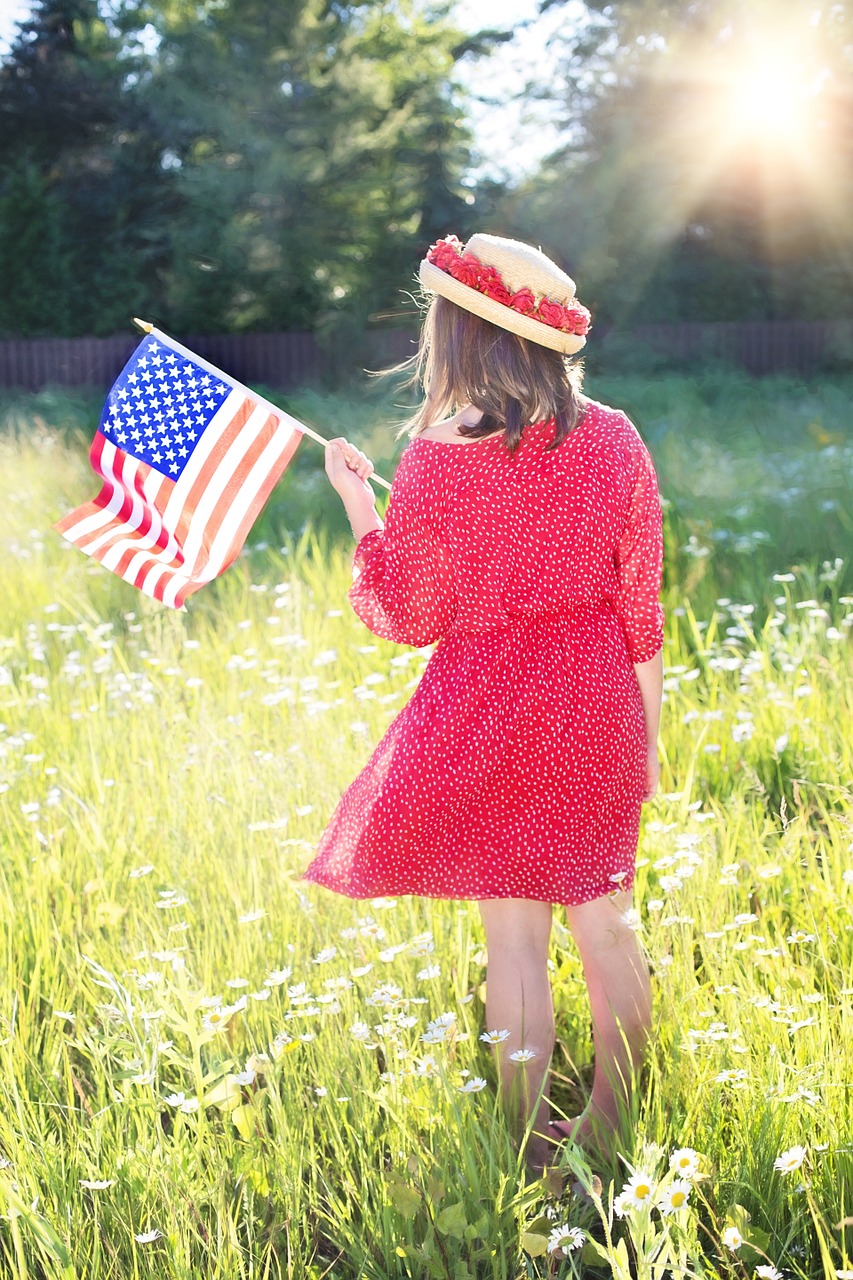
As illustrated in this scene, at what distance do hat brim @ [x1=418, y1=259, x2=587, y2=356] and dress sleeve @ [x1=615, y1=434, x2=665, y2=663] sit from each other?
26 centimetres

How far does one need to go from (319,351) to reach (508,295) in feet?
75.1

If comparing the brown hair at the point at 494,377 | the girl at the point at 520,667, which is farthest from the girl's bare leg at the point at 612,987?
the brown hair at the point at 494,377

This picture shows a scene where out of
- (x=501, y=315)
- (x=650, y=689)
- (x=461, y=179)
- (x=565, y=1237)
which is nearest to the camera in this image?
(x=565, y=1237)

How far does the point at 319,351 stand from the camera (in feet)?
80.6

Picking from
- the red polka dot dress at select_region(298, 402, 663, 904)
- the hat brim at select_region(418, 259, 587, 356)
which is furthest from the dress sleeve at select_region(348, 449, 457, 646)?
the hat brim at select_region(418, 259, 587, 356)

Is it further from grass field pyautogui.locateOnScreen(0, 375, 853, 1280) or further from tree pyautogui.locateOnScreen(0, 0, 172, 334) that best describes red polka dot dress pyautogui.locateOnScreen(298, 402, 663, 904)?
tree pyautogui.locateOnScreen(0, 0, 172, 334)

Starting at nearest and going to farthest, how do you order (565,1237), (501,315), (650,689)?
(565,1237) < (501,315) < (650,689)

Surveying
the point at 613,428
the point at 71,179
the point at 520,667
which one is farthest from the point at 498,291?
the point at 71,179

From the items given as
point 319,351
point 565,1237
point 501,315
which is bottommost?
point 565,1237

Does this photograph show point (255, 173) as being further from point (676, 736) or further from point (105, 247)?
point (676, 736)

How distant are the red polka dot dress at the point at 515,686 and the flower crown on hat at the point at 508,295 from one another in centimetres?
18

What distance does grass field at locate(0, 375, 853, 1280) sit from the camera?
2021 millimetres

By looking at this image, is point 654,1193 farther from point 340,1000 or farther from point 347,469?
point 347,469

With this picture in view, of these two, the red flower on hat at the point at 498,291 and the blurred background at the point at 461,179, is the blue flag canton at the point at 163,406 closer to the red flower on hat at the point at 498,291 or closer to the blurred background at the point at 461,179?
the red flower on hat at the point at 498,291
